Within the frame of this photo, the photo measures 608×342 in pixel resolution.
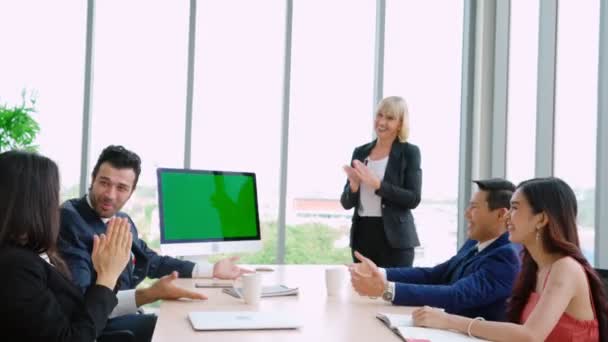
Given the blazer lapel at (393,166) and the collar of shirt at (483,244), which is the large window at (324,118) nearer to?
the blazer lapel at (393,166)

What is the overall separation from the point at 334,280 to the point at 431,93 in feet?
9.94

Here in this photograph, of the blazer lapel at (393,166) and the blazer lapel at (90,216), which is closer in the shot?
the blazer lapel at (90,216)

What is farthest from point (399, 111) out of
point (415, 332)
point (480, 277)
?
point (415, 332)

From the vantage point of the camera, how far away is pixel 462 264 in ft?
7.66

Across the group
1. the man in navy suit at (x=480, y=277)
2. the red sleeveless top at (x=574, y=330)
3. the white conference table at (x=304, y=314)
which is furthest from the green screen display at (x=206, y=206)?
the red sleeveless top at (x=574, y=330)

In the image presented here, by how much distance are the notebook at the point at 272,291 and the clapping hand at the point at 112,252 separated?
1.75 feet

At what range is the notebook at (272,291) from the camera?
2195 millimetres

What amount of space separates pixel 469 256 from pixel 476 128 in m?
2.73

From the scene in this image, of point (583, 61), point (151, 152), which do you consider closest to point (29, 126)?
point (151, 152)

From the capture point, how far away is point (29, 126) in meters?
4.55

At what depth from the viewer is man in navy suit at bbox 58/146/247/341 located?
7.15 ft

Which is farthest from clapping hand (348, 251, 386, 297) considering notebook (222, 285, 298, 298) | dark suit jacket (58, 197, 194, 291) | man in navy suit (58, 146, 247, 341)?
dark suit jacket (58, 197, 194, 291)

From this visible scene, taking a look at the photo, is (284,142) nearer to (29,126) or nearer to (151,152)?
(151,152)

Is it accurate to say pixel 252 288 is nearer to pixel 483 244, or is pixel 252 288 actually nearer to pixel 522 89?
pixel 483 244
